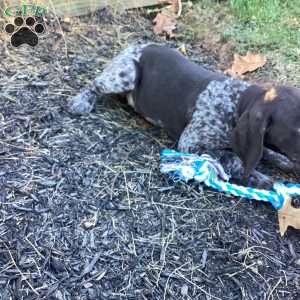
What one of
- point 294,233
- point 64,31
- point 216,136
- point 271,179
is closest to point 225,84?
point 216,136

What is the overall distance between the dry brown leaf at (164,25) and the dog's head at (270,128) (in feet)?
7.89

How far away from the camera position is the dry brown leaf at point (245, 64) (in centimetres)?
530

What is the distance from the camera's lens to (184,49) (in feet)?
18.6

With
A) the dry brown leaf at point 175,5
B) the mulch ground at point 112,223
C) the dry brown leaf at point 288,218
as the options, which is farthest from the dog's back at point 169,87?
the dry brown leaf at point 175,5

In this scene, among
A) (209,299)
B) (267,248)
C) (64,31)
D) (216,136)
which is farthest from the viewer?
(64,31)

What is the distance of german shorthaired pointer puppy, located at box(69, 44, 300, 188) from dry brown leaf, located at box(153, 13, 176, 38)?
1230mm

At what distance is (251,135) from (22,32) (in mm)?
2664

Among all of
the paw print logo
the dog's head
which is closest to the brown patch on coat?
the dog's head

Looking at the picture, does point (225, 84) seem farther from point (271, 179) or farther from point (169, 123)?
point (271, 179)

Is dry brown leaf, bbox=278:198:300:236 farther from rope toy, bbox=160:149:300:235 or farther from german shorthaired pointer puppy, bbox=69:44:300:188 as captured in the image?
german shorthaired pointer puppy, bbox=69:44:300:188

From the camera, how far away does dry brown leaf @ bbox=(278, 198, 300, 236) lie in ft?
11.3

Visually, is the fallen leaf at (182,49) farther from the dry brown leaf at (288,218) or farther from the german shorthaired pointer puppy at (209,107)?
the dry brown leaf at (288,218)

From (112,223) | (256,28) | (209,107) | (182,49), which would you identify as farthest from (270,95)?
(256,28)

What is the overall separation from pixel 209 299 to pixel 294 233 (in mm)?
816
